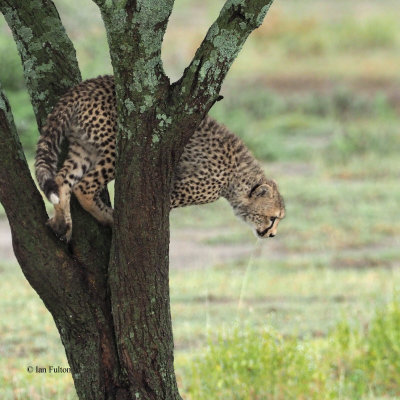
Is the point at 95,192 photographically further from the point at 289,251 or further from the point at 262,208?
the point at 289,251

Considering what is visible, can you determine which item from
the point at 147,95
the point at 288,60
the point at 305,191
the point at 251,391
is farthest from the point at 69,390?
the point at 288,60

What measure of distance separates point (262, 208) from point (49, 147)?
151 cm

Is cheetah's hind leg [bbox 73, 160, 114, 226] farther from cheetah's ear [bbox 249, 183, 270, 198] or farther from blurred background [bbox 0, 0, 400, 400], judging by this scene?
cheetah's ear [bbox 249, 183, 270, 198]

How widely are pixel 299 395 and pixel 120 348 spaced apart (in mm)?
1419

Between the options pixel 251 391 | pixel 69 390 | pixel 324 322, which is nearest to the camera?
pixel 251 391

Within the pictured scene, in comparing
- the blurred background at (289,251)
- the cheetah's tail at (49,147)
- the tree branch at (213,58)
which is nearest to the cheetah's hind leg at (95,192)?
the cheetah's tail at (49,147)

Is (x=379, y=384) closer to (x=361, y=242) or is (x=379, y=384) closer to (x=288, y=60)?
(x=361, y=242)

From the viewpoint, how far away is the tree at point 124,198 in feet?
11.7

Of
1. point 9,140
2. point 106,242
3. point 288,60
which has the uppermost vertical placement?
point 288,60

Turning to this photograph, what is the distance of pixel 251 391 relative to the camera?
4.97 metres

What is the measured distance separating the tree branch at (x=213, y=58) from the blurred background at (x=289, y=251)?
152 cm

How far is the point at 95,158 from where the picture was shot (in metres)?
4.16

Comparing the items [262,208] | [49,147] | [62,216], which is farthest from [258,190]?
[62,216]

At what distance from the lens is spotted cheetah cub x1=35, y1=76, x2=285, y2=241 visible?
12.9 ft
